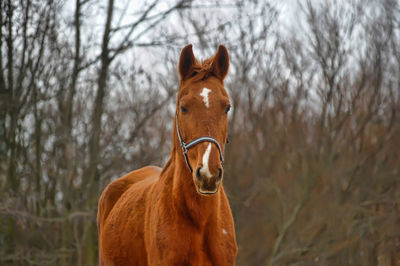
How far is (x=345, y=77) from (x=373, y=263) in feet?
21.5

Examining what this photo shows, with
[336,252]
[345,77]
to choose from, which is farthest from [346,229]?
[345,77]

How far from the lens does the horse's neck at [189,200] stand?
3.71 metres

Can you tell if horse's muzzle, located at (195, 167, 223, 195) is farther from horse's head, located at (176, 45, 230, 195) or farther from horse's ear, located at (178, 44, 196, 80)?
horse's ear, located at (178, 44, 196, 80)

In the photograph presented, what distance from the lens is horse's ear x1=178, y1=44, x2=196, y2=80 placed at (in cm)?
387

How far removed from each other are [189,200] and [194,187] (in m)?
0.11

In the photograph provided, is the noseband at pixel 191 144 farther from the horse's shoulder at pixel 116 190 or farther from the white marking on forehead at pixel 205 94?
the horse's shoulder at pixel 116 190

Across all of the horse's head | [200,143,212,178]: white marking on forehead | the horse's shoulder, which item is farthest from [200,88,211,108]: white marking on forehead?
the horse's shoulder

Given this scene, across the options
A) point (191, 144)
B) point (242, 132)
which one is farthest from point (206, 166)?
point (242, 132)

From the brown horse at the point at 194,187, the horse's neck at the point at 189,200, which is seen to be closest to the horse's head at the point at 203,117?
the brown horse at the point at 194,187

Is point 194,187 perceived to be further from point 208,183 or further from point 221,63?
point 221,63

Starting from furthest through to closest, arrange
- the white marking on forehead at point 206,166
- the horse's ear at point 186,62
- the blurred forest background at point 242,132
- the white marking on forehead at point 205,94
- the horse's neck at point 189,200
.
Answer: the blurred forest background at point 242,132
the horse's ear at point 186,62
the horse's neck at point 189,200
the white marking on forehead at point 205,94
the white marking on forehead at point 206,166

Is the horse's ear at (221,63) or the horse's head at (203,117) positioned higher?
the horse's ear at (221,63)

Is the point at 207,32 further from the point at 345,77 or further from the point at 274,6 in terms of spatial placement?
the point at 345,77

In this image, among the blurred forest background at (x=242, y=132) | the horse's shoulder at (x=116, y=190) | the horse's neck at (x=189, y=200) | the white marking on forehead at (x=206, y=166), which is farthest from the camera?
the blurred forest background at (x=242, y=132)
